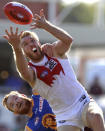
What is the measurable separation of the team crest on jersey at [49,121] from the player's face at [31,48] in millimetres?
1360

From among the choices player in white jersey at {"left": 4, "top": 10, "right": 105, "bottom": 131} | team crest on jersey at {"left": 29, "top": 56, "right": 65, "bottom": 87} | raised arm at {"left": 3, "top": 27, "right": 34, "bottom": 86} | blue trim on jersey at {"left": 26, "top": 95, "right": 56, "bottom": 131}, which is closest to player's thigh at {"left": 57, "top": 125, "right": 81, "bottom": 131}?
player in white jersey at {"left": 4, "top": 10, "right": 105, "bottom": 131}

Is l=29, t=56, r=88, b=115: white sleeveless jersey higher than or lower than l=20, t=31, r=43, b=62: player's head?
lower

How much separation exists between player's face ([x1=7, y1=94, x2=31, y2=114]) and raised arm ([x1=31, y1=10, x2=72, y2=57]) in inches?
47.9

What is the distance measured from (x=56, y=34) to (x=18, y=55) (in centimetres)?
61

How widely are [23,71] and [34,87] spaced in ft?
1.68

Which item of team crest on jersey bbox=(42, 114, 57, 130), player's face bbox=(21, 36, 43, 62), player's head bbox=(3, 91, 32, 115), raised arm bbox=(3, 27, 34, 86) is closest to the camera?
raised arm bbox=(3, 27, 34, 86)

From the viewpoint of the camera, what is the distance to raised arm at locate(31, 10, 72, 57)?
6.93 metres

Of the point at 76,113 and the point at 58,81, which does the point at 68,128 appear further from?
the point at 58,81

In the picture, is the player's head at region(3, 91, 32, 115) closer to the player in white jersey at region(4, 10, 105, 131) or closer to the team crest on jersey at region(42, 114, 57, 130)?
the team crest on jersey at region(42, 114, 57, 130)

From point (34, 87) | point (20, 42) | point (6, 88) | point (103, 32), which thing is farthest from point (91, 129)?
point (103, 32)

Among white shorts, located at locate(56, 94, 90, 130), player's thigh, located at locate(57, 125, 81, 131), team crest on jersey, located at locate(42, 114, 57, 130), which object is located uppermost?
team crest on jersey, located at locate(42, 114, 57, 130)

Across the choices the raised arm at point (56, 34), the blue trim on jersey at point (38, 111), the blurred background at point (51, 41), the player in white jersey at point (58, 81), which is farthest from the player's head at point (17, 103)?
the blurred background at point (51, 41)

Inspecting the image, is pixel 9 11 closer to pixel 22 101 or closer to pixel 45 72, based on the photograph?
pixel 45 72

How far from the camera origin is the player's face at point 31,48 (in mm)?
7215
